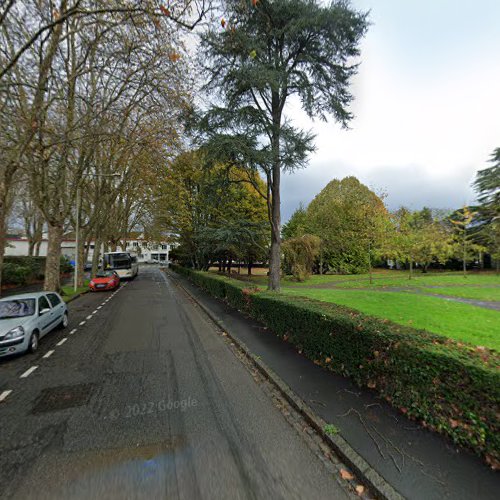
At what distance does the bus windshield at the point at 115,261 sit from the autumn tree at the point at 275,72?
69.0 feet

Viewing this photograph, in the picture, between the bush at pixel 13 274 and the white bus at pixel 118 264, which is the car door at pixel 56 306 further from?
the white bus at pixel 118 264

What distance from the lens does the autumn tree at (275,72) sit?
10.7 m

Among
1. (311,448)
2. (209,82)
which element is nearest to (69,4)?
(209,82)

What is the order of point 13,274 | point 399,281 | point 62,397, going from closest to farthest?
point 62,397 < point 13,274 < point 399,281

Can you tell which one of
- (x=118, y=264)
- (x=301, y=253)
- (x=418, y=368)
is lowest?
(x=418, y=368)

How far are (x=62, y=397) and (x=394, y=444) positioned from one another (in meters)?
5.26

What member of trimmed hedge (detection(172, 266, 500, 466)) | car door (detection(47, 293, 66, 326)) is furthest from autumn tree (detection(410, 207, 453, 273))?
car door (detection(47, 293, 66, 326))

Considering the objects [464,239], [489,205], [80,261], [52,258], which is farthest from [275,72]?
[489,205]

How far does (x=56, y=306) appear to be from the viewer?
891 cm

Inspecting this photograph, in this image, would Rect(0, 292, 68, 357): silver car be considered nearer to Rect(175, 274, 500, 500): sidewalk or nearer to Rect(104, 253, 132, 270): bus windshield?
Rect(175, 274, 500, 500): sidewalk

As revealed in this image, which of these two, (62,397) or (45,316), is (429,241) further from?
(62,397)

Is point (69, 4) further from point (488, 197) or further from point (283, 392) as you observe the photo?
point (488, 197)

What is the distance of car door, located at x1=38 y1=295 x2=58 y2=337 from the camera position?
7.48 m

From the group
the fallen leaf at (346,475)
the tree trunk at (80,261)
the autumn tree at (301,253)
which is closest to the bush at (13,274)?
the tree trunk at (80,261)
